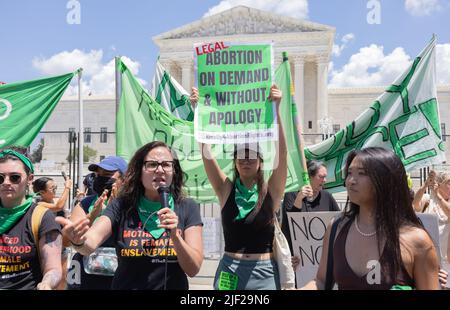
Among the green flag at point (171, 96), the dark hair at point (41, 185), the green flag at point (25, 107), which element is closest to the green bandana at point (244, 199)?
the dark hair at point (41, 185)

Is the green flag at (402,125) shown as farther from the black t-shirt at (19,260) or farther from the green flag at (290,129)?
the black t-shirt at (19,260)

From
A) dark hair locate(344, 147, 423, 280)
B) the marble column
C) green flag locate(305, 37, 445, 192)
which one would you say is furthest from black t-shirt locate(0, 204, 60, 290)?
the marble column

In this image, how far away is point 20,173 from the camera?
271 cm

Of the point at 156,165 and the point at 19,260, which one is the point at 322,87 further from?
the point at 19,260

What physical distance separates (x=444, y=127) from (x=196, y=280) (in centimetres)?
5323

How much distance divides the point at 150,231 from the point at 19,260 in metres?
0.69

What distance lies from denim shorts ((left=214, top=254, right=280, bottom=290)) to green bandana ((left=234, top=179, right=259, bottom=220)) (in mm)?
288

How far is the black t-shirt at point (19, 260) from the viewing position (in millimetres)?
2562

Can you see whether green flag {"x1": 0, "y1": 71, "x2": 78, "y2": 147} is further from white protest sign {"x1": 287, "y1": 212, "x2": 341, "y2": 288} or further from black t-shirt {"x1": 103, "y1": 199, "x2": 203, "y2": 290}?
black t-shirt {"x1": 103, "y1": 199, "x2": 203, "y2": 290}

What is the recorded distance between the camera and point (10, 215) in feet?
8.66

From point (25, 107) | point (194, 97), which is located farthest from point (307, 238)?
point (25, 107)

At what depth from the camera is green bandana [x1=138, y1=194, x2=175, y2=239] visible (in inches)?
102

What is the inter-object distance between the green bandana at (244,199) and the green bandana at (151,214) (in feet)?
2.02

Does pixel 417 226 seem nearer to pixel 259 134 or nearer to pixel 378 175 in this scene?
pixel 378 175
